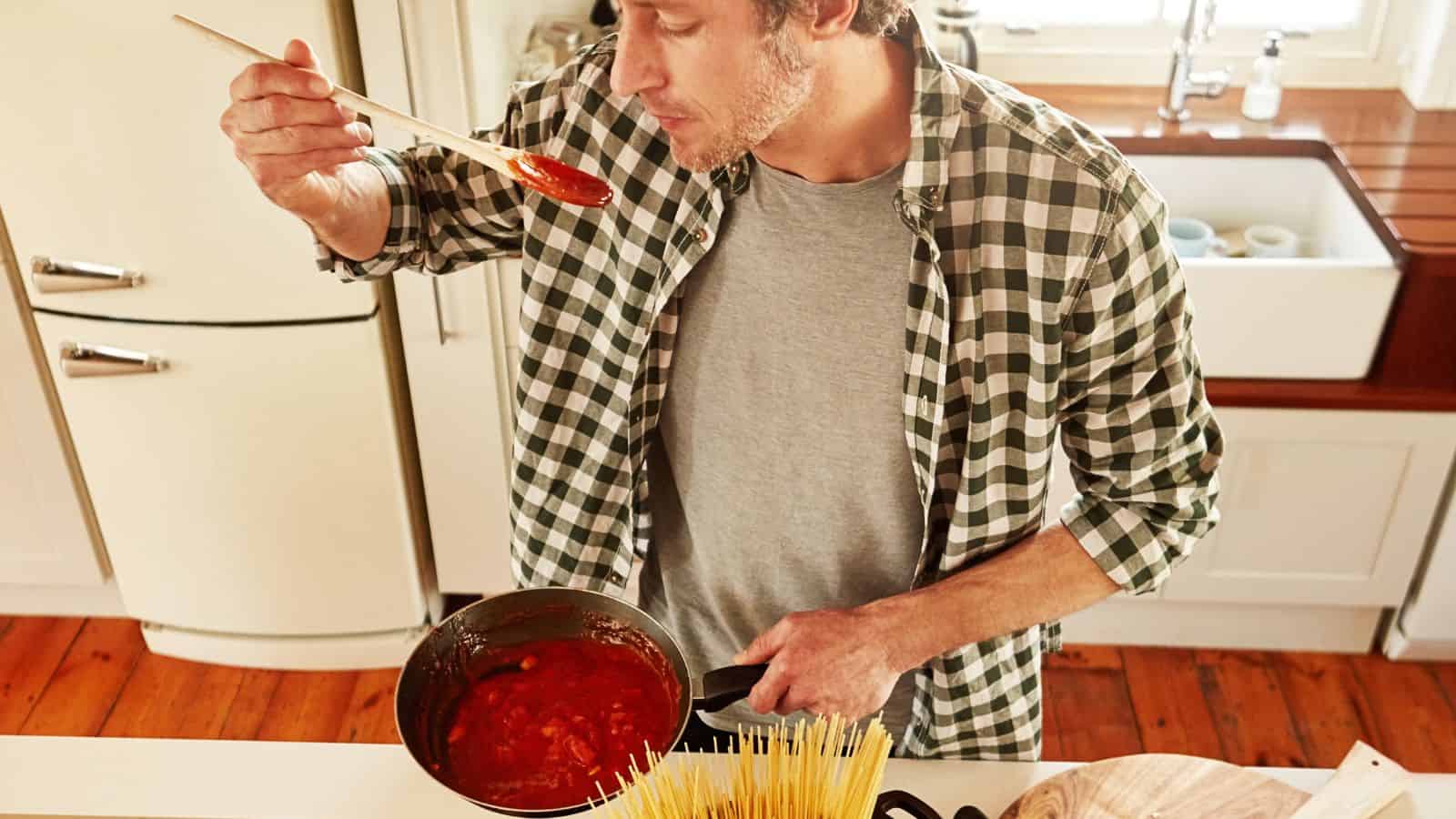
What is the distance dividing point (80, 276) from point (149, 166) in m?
0.23

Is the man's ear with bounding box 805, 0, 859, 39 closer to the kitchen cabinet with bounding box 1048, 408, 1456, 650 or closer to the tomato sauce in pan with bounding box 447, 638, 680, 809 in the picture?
the tomato sauce in pan with bounding box 447, 638, 680, 809

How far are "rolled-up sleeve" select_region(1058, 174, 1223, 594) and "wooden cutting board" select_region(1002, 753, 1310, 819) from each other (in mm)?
183

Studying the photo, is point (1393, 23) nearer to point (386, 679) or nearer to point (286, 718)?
point (386, 679)

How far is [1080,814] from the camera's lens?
1.04 m

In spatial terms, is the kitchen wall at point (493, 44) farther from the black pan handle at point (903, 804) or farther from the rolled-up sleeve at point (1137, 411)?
the black pan handle at point (903, 804)

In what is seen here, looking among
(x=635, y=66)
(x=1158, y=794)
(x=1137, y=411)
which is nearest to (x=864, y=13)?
(x=635, y=66)

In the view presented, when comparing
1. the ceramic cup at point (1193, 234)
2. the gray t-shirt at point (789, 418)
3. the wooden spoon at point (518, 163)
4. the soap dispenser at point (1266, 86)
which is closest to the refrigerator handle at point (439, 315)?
the gray t-shirt at point (789, 418)

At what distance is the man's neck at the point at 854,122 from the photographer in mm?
1080

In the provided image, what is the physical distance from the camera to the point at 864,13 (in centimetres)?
104

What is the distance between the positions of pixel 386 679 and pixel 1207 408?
1773 millimetres

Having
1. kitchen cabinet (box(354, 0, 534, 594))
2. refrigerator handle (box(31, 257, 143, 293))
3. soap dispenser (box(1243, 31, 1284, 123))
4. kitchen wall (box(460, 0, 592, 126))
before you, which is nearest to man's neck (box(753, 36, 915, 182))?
kitchen cabinet (box(354, 0, 534, 594))

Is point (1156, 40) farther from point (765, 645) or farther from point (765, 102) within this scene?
point (765, 645)

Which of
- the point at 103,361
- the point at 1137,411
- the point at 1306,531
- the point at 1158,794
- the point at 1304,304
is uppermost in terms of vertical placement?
the point at 1137,411

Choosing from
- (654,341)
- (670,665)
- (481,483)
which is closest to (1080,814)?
(670,665)
